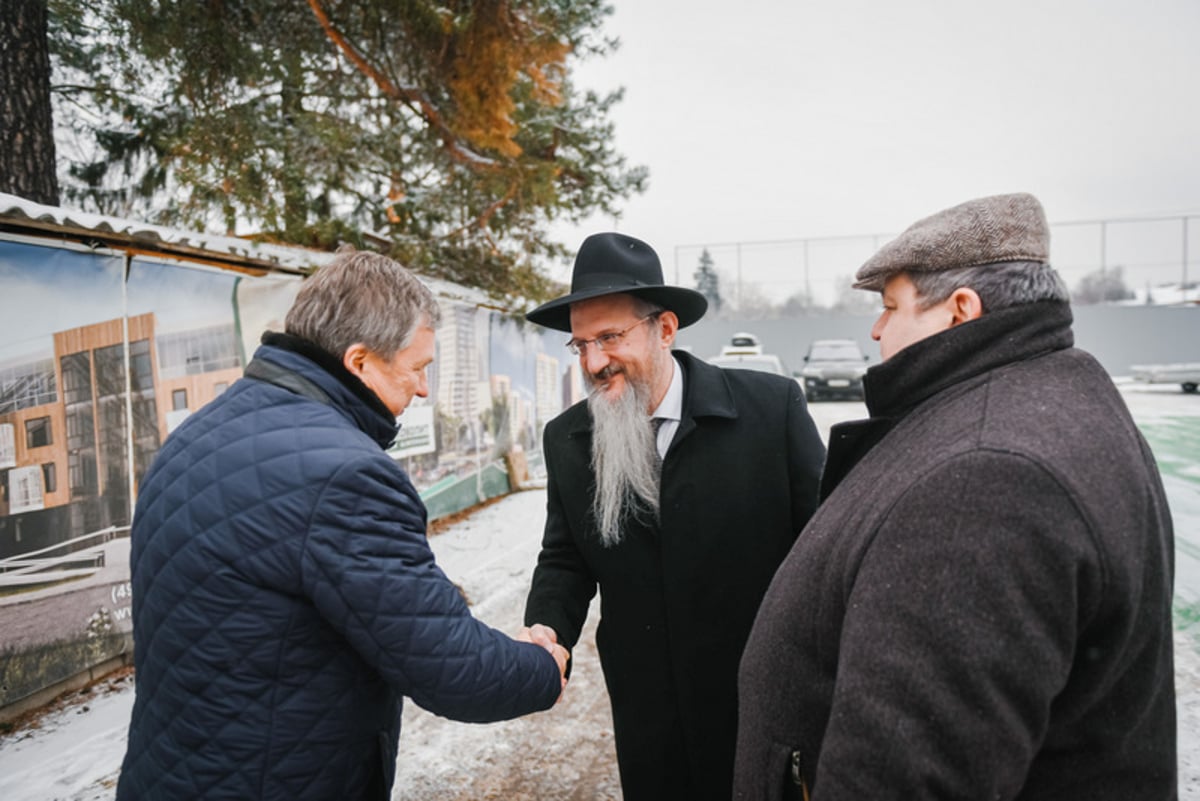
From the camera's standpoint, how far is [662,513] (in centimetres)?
198

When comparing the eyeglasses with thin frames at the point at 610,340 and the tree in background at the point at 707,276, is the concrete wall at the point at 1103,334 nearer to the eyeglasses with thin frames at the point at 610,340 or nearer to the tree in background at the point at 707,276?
the tree in background at the point at 707,276

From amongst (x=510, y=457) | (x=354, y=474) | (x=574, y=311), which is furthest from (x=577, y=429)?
(x=510, y=457)

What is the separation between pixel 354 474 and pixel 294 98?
285 inches

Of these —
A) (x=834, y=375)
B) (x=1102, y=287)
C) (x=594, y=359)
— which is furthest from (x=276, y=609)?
(x=1102, y=287)

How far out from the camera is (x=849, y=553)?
3.37ft

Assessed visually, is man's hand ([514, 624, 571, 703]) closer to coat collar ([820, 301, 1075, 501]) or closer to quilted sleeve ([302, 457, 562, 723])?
quilted sleeve ([302, 457, 562, 723])

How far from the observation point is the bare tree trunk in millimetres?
4727

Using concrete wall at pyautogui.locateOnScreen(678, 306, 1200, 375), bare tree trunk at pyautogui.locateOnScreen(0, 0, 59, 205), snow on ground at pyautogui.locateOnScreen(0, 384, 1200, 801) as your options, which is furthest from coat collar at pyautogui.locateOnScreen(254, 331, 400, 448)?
concrete wall at pyautogui.locateOnScreen(678, 306, 1200, 375)

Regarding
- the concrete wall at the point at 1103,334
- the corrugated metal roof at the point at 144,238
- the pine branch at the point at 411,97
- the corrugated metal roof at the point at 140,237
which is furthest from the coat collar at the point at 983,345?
the concrete wall at the point at 1103,334

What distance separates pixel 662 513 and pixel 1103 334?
32.9m

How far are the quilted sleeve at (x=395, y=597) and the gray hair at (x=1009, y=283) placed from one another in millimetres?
1194

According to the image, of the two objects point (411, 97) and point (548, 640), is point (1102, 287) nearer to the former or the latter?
point (411, 97)

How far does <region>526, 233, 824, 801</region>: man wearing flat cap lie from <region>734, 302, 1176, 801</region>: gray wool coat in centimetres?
83

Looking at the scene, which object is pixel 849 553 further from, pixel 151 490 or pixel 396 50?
pixel 396 50
